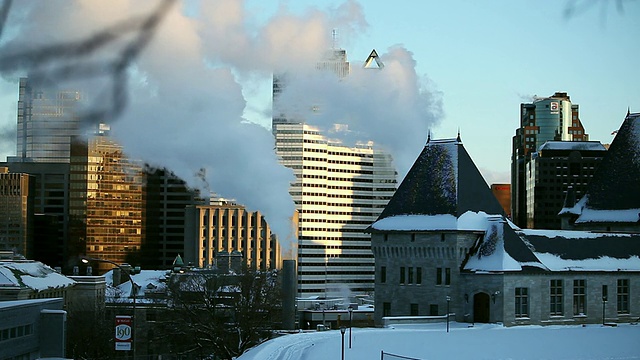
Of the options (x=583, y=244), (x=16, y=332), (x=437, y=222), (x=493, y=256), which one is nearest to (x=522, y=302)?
(x=493, y=256)

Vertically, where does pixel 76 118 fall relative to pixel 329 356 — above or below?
above

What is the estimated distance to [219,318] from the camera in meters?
86.1

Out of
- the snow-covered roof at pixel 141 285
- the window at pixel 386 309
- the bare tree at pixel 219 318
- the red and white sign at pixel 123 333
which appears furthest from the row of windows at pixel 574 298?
the snow-covered roof at pixel 141 285

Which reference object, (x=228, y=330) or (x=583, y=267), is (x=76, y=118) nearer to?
(x=228, y=330)

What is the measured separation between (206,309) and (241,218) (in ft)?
306

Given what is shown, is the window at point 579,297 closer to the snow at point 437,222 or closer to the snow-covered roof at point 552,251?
the snow-covered roof at point 552,251

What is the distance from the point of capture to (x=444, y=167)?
8238cm

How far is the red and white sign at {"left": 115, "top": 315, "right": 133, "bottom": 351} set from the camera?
5153 cm

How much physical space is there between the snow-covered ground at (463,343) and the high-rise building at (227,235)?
10351 cm

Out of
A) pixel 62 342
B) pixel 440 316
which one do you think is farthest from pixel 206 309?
pixel 440 316

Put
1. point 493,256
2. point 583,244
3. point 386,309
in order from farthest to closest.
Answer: point 583,244 < point 386,309 < point 493,256

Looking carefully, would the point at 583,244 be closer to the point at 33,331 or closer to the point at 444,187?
the point at 444,187

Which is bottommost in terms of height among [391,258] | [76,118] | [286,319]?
[286,319]

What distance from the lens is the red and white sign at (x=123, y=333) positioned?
51.5 meters
